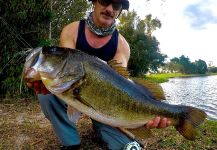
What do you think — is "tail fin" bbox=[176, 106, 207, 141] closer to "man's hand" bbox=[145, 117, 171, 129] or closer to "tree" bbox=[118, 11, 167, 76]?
"man's hand" bbox=[145, 117, 171, 129]

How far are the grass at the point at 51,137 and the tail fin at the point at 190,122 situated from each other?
165 cm

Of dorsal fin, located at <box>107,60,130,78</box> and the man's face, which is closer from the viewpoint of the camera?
dorsal fin, located at <box>107,60,130,78</box>

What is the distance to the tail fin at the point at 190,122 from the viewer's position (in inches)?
145

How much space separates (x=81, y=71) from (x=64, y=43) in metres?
1.71

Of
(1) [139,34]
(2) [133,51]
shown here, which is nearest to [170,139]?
(2) [133,51]

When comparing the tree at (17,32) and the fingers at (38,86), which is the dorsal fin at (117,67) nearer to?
the fingers at (38,86)

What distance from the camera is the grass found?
5188 millimetres

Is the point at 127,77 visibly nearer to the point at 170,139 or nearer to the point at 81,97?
the point at 81,97

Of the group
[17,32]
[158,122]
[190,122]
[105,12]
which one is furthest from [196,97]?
[158,122]

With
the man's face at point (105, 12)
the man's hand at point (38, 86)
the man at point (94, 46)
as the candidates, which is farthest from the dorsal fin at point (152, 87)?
the man's face at point (105, 12)

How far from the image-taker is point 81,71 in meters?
3.20

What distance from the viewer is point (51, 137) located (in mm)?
5543

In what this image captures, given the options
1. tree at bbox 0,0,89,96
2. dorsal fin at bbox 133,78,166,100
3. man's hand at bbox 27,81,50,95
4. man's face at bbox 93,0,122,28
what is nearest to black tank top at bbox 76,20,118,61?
man's face at bbox 93,0,122,28

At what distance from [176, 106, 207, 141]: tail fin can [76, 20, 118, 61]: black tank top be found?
156 centimetres
